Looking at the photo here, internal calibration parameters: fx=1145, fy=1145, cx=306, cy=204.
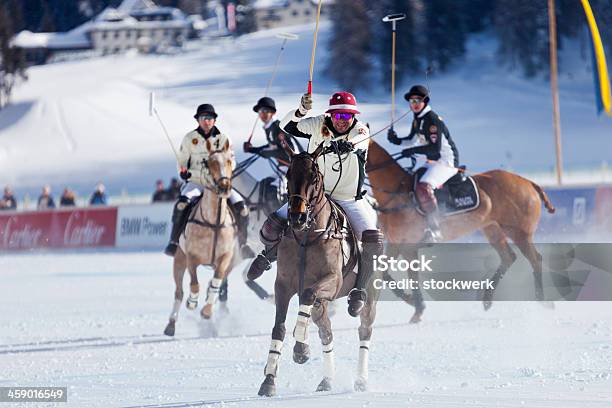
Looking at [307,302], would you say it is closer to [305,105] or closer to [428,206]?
[305,105]

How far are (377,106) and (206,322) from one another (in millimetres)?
53602

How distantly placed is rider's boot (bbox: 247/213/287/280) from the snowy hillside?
4162 centimetres

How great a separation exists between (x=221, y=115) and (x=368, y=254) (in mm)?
58456

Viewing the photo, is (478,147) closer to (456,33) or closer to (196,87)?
(456,33)

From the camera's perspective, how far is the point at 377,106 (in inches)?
2601

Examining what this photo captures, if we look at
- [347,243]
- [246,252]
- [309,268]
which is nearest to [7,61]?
[246,252]

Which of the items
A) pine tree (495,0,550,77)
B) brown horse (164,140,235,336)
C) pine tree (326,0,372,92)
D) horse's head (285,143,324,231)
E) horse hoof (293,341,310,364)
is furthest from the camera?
pine tree (495,0,550,77)

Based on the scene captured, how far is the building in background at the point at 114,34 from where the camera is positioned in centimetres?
11800

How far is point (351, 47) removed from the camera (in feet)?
238

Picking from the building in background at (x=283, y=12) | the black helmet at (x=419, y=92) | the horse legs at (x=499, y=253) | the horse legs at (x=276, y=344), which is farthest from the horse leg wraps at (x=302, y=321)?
the building in background at (x=283, y=12)

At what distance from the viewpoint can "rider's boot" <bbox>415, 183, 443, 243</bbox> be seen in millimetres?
13625

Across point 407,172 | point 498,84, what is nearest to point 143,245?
point 407,172

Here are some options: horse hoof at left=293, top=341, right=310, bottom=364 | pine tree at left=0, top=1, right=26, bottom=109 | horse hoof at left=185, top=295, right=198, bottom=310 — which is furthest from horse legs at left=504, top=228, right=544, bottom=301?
pine tree at left=0, top=1, right=26, bottom=109

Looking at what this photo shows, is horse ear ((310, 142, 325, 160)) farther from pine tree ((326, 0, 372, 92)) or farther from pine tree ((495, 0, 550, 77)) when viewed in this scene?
pine tree ((495, 0, 550, 77))
